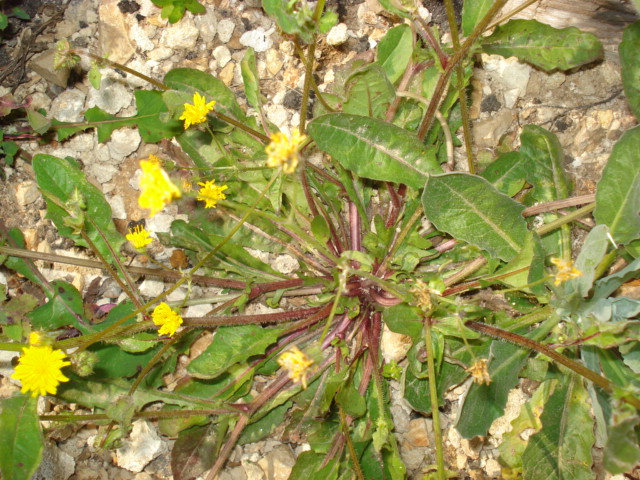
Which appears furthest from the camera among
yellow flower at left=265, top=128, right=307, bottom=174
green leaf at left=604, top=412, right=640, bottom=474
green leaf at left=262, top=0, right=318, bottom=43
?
green leaf at left=262, top=0, right=318, bottom=43

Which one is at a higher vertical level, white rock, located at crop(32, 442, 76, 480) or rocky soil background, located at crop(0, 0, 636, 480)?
rocky soil background, located at crop(0, 0, 636, 480)

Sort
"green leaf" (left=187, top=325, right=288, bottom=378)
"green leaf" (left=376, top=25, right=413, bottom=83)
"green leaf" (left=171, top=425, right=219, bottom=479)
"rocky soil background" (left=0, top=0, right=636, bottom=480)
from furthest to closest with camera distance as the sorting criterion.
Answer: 1. "rocky soil background" (left=0, top=0, right=636, bottom=480)
2. "green leaf" (left=171, top=425, right=219, bottom=479)
3. "green leaf" (left=376, top=25, right=413, bottom=83)
4. "green leaf" (left=187, top=325, right=288, bottom=378)

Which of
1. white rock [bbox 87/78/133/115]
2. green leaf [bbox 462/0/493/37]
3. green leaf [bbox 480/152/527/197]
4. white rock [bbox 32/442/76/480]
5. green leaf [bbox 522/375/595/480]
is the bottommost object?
white rock [bbox 32/442/76/480]

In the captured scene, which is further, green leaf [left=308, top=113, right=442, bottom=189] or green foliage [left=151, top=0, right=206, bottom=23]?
green foliage [left=151, top=0, right=206, bottom=23]

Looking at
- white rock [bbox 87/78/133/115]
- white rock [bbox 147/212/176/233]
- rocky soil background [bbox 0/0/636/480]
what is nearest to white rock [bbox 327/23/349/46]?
rocky soil background [bbox 0/0/636/480]

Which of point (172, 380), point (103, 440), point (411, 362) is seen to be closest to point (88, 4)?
point (172, 380)

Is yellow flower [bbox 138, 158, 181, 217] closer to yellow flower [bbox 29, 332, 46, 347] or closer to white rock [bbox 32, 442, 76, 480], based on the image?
yellow flower [bbox 29, 332, 46, 347]

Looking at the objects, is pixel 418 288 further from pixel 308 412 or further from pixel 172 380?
pixel 172 380
